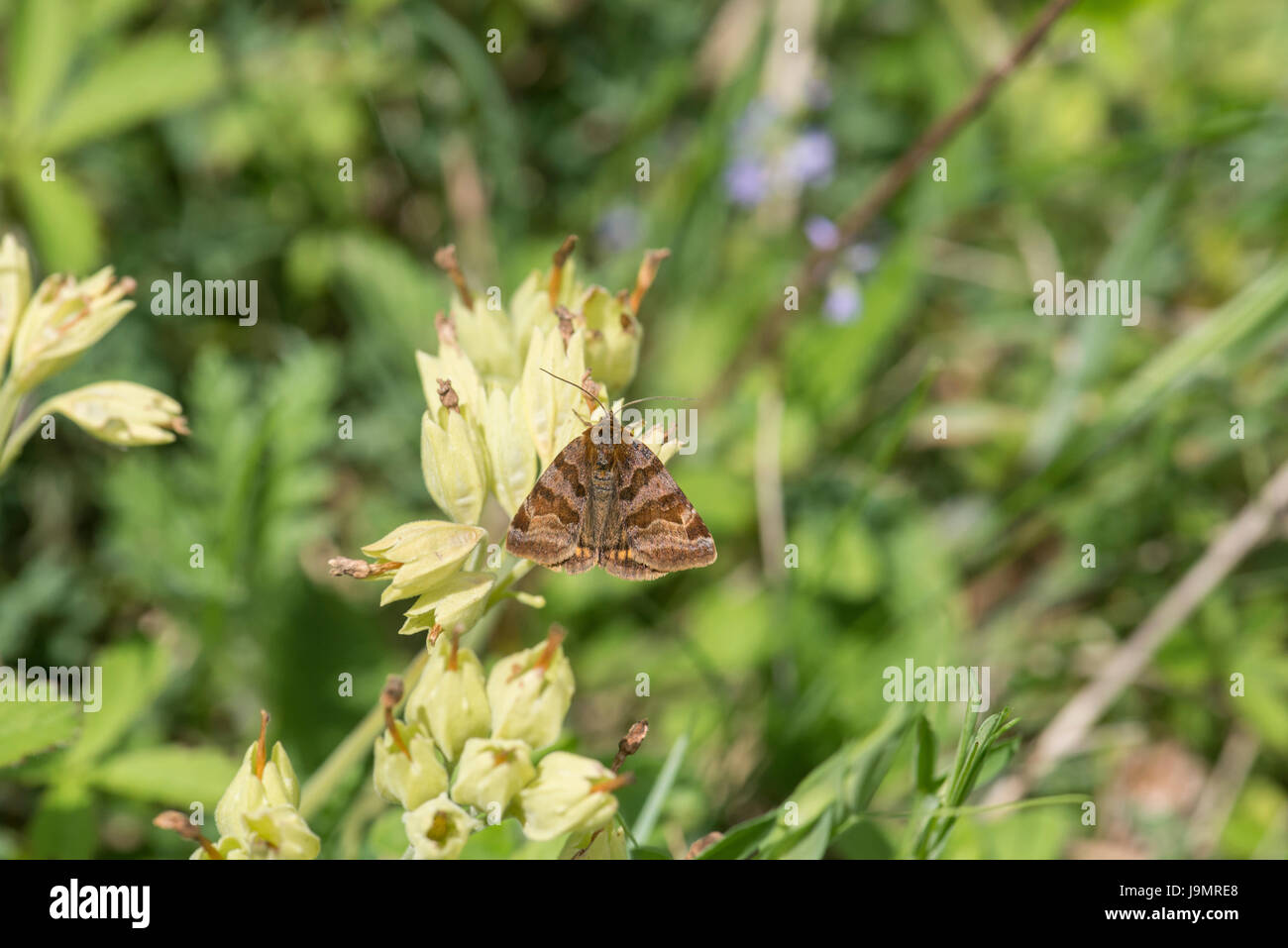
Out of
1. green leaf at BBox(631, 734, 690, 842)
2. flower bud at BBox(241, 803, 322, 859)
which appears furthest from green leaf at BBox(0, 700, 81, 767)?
green leaf at BBox(631, 734, 690, 842)

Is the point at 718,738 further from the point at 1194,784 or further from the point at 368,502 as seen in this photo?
the point at 1194,784

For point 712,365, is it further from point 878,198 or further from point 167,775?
point 167,775

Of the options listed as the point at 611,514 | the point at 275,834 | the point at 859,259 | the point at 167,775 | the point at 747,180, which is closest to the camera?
the point at 275,834

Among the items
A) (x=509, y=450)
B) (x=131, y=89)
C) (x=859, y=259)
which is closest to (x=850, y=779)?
(x=509, y=450)

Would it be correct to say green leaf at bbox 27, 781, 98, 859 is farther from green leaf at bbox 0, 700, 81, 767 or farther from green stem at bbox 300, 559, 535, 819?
green stem at bbox 300, 559, 535, 819
